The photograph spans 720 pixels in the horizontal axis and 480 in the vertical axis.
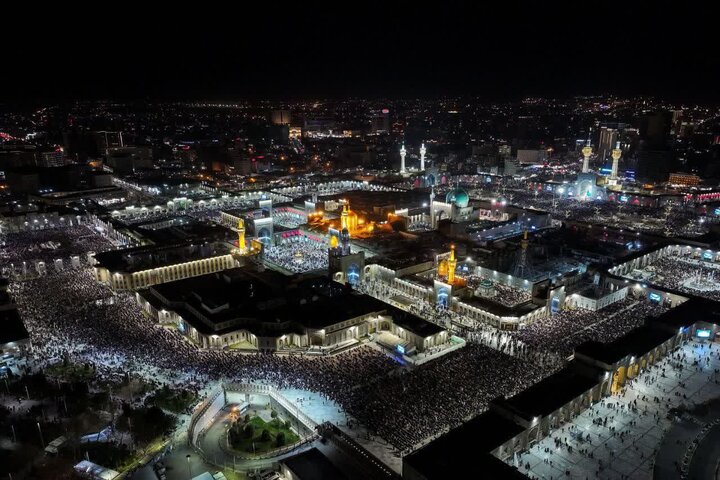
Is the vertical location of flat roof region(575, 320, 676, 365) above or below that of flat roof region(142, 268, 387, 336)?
above

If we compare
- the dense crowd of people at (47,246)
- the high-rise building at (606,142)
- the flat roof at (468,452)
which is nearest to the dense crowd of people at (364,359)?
the flat roof at (468,452)

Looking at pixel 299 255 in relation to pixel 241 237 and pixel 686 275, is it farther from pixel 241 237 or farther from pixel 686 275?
pixel 686 275

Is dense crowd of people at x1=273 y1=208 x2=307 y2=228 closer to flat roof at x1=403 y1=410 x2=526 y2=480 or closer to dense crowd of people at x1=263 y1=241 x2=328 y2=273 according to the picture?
dense crowd of people at x1=263 y1=241 x2=328 y2=273

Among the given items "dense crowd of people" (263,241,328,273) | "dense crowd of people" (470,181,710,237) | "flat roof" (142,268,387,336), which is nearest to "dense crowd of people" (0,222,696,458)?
"flat roof" (142,268,387,336)

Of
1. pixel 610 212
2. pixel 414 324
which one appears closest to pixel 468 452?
pixel 414 324

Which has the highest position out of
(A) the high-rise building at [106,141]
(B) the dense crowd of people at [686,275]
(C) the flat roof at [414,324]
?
(A) the high-rise building at [106,141]

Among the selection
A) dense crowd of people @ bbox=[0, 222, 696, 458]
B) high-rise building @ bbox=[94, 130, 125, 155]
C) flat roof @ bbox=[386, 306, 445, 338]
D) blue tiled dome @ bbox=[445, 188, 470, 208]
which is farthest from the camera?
high-rise building @ bbox=[94, 130, 125, 155]

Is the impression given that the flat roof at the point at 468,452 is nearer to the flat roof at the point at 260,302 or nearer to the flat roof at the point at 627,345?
the flat roof at the point at 627,345

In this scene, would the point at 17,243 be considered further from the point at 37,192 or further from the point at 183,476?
the point at 183,476
